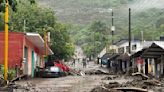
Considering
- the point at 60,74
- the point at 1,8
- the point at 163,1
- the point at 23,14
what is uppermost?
the point at 163,1

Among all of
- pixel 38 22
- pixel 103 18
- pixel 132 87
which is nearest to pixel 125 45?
pixel 38 22

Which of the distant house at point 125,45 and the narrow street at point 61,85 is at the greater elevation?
the distant house at point 125,45

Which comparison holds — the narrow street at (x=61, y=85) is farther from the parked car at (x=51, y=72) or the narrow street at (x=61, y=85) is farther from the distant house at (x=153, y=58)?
the parked car at (x=51, y=72)

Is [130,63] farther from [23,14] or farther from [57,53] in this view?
[23,14]

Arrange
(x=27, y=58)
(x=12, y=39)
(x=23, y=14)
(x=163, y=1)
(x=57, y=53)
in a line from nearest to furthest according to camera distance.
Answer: (x=12, y=39), (x=27, y=58), (x=23, y=14), (x=57, y=53), (x=163, y=1)

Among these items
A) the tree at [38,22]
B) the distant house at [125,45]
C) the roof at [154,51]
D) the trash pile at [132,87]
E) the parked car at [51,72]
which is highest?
the tree at [38,22]

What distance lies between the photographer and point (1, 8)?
10.0m

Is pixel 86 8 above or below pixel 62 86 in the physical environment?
above

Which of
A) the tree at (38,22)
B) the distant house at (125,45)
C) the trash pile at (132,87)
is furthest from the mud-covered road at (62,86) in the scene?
the distant house at (125,45)

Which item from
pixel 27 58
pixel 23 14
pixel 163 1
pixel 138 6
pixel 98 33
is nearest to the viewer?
pixel 27 58

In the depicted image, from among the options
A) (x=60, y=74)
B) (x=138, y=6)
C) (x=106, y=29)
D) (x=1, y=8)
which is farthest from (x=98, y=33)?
(x=1, y=8)

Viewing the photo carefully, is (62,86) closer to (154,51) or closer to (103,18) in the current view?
(154,51)

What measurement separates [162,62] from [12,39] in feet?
42.1

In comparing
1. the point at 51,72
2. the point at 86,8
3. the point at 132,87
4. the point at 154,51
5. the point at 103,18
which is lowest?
the point at 51,72
